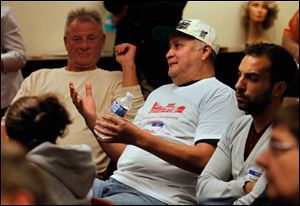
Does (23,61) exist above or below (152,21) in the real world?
below

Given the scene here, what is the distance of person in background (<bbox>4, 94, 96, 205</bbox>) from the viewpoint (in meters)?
1.44

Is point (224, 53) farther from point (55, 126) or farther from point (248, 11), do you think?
point (55, 126)

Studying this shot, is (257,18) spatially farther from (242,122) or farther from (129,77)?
(242,122)

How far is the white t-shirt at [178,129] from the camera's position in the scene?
2.14 m

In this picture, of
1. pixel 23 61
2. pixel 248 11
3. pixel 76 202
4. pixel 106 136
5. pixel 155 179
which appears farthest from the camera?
pixel 248 11

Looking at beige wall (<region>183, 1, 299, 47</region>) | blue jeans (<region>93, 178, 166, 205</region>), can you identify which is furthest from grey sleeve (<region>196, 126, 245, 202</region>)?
beige wall (<region>183, 1, 299, 47</region>)

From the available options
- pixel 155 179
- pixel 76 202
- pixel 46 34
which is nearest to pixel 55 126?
pixel 76 202

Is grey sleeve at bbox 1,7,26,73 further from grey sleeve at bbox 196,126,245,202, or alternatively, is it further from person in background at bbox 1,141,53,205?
person in background at bbox 1,141,53,205

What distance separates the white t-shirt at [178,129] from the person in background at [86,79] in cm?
32

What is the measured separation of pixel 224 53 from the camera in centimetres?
453

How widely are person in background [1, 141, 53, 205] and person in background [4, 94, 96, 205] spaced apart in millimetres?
172

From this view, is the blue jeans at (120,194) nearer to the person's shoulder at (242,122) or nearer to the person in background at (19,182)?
the person's shoulder at (242,122)

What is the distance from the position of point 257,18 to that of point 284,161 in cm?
370

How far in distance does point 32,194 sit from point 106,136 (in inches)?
36.3
